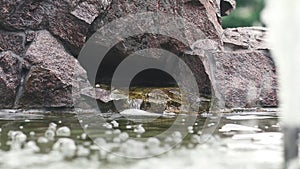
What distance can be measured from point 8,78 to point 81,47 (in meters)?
0.99

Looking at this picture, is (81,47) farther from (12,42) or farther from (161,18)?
(161,18)

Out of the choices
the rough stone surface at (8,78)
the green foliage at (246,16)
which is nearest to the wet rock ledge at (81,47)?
the rough stone surface at (8,78)

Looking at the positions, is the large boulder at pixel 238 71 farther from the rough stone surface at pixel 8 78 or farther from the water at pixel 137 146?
the rough stone surface at pixel 8 78

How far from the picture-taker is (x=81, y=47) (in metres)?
6.12

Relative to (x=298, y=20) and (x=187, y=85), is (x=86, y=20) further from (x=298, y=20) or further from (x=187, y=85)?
(x=298, y=20)

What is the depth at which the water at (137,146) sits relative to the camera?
100 inches

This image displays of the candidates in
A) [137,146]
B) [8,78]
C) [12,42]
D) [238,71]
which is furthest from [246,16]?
[137,146]

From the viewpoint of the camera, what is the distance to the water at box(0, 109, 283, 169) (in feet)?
8.37

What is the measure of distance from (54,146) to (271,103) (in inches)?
177

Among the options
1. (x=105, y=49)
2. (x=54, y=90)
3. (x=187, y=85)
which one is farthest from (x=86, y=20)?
(x=187, y=85)

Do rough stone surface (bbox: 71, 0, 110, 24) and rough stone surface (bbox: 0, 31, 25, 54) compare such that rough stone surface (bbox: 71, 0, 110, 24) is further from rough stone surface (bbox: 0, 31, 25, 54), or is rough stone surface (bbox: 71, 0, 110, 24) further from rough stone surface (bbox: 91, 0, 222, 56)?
rough stone surface (bbox: 0, 31, 25, 54)

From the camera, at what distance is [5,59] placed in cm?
575

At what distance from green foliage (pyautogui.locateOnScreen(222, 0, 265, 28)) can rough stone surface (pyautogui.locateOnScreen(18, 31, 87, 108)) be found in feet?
27.3

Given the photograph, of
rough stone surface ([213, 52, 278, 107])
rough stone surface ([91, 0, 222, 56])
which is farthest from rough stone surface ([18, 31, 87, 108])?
rough stone surface ([213, 52, 278, 107])
